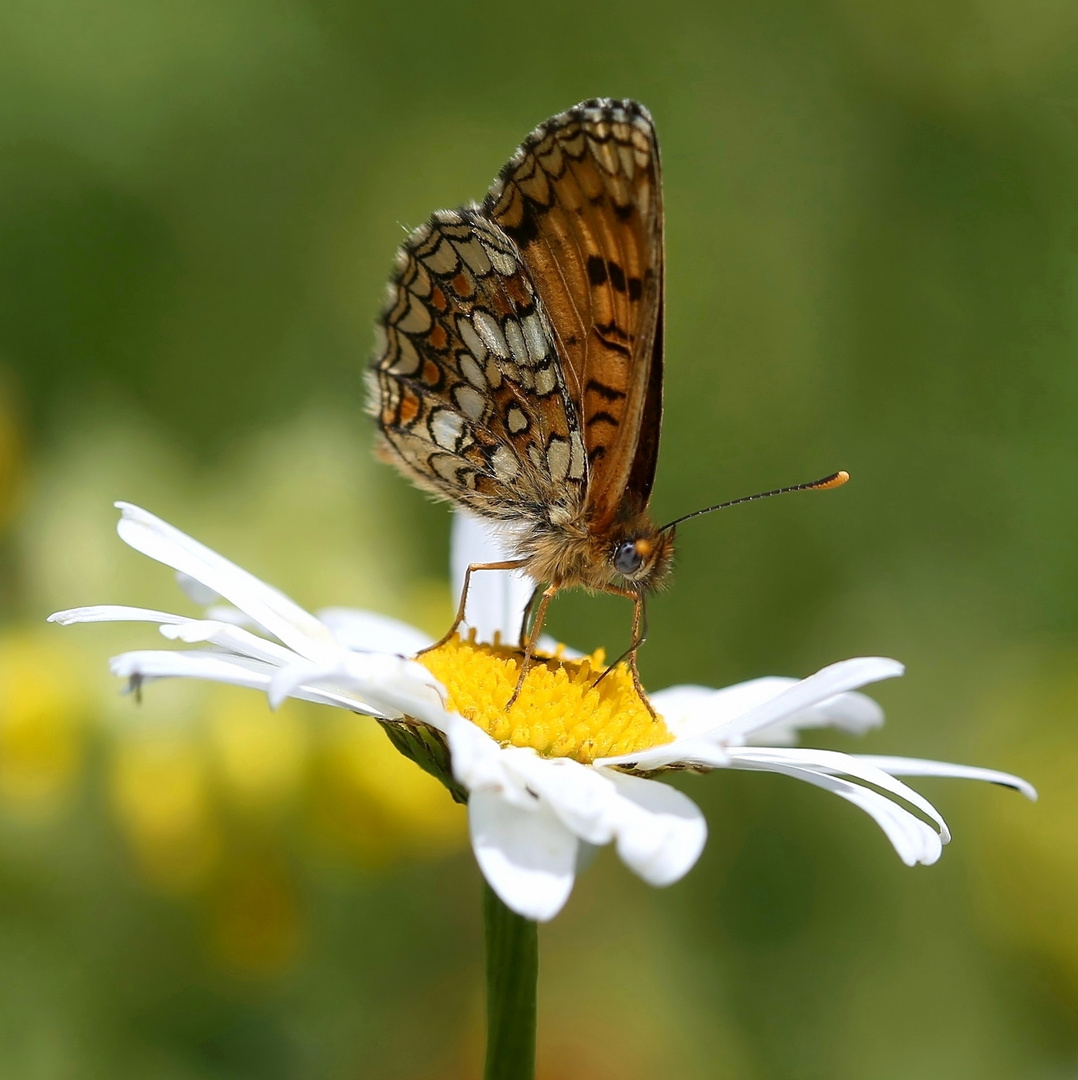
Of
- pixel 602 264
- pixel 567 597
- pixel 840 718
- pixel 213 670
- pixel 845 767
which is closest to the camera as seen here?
pixel 213 670

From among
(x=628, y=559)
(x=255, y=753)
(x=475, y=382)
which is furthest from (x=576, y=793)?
(x=255, y=753)

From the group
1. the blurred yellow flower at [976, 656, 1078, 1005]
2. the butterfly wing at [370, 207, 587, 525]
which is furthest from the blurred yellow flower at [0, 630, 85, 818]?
the blurred yellow flower at [976, 656, 1078, 1005]

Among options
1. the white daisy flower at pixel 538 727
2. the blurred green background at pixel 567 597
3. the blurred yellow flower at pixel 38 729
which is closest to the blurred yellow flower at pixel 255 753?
the blurred green background at pixel 567 597

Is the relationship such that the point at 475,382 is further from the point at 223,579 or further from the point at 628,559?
the point at 223,579

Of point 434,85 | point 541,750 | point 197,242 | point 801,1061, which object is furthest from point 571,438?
point 434,85

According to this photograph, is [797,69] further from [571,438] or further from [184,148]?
[571,438]

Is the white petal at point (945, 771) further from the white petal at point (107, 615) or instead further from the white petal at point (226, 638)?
the white petal at point (107, 615)
